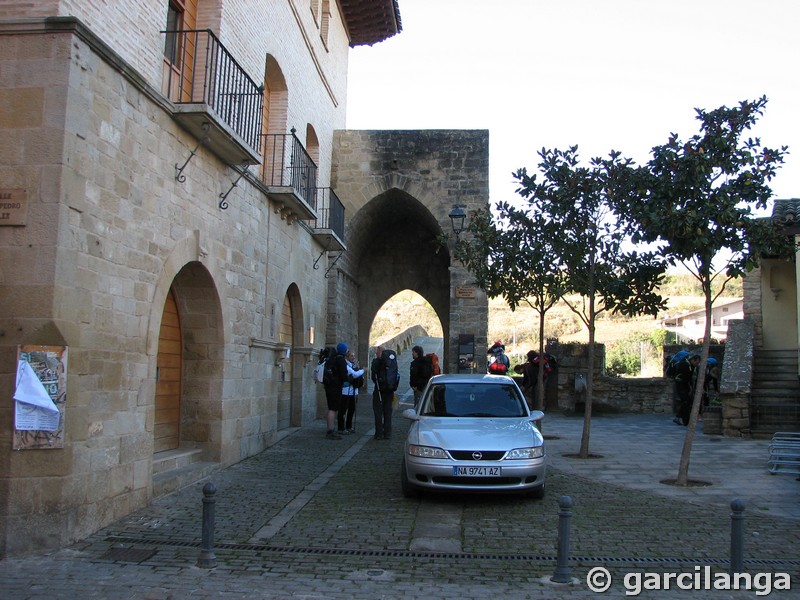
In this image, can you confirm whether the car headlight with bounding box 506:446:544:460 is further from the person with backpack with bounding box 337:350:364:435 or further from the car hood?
the person with backpack with bounding box 337:350:364:435

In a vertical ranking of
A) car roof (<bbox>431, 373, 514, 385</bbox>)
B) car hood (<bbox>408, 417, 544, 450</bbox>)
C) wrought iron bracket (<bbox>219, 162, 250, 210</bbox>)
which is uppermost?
wrought iron bracket (<bbox>219, 162, 250, 210</bbox>)

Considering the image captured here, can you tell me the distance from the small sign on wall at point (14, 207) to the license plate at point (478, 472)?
4.64m

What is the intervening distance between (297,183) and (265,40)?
2.81 metres

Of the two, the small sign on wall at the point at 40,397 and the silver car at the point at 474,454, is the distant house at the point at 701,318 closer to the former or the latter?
the silver car at the point at 474,454

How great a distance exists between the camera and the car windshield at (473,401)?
881cm

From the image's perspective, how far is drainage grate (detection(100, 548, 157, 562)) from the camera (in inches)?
226

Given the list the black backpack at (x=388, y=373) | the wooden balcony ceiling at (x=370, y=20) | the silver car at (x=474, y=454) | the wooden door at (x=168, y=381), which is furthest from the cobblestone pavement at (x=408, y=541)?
the wooden balcony ceiling at (x=370, y=20)

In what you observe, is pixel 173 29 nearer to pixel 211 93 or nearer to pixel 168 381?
pixel 211 93

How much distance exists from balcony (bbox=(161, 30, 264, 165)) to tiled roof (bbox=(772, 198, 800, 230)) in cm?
757

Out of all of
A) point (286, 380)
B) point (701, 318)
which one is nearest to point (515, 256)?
point (286, 380)

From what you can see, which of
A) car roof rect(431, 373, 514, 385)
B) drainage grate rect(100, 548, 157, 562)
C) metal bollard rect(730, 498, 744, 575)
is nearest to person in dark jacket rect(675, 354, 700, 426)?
car roof rect(431, 373, 514, 385)

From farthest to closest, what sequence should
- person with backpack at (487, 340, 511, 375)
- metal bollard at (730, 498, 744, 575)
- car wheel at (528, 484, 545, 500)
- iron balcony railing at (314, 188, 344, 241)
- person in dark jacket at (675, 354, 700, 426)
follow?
person with backpack at (487, 340, 511, 375)
iron balcony railing at (314, 188, 344, 241)
person in dark jacket at (675, 354, 700, 426)
car wheel at (528, 484, 545, 500)
metal bollard at (730, 498, 744, 575)

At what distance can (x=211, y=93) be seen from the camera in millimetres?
8969

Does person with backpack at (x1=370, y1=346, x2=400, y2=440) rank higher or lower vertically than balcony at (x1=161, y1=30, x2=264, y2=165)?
lower
